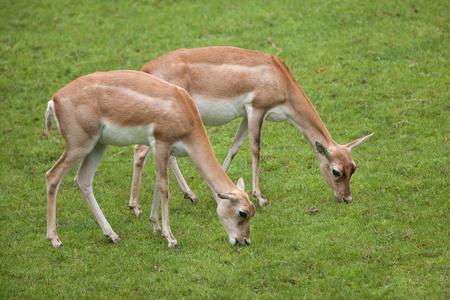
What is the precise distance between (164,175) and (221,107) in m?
2.14

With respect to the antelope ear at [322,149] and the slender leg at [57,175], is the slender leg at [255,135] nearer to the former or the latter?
the antelope ear at [322,149]

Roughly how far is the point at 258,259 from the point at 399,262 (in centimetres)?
197

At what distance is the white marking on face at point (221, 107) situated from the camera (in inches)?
394

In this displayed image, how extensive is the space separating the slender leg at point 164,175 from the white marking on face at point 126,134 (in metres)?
0.22

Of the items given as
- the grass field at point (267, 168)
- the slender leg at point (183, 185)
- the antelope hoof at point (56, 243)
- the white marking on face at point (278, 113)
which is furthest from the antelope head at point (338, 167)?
the antelope hoof at point (56, 243)

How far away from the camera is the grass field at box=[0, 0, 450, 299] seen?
24.7 ft

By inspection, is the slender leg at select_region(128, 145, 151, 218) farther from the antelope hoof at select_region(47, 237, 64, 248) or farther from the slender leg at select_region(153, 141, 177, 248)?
the antelope hoof at select_region(47, 237, 64, 248)

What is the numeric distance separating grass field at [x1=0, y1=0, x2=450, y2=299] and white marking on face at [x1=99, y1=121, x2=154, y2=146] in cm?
164

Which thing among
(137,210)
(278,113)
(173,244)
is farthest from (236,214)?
(278,113)

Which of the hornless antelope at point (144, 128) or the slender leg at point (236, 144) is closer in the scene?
the hornless antelope at point (144, 128)

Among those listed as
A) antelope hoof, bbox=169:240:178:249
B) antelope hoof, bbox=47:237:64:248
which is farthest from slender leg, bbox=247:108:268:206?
antelope hoof, bbox=47:237:64:248

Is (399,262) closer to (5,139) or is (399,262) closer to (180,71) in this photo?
(180,71)

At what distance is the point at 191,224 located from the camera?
932 centimetres

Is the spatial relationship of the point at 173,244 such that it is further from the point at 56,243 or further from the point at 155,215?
the point at 56,243
